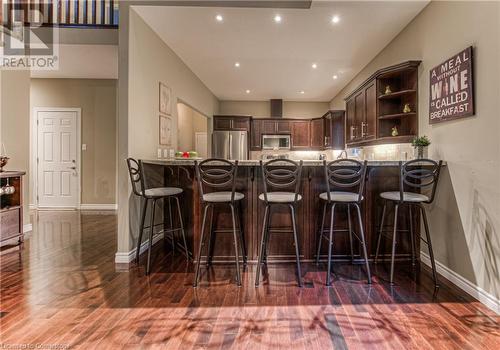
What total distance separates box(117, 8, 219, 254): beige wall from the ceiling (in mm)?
204

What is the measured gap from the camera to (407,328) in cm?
175

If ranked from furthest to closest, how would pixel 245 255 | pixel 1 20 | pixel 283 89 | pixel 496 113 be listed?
pixel 283 89, pixel 1 20, pixel 245 255, pixel 496 113

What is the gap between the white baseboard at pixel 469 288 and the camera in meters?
1.98

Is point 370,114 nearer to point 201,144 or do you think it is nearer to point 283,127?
point 283,127

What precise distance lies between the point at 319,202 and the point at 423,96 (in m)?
1.64

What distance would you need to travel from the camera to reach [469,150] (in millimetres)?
2230

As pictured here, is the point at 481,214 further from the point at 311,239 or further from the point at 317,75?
the point at 317,75

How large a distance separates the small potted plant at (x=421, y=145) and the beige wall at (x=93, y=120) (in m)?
5.48

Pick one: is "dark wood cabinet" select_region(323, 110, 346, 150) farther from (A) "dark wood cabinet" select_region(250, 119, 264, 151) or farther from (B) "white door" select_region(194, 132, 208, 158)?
(B) "white door" select_region(194, 132, 208, 158)

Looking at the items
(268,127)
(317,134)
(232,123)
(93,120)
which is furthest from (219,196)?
A: (317,134)

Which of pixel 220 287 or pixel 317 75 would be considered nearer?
pixel 220 287

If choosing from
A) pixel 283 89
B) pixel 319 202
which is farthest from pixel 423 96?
pixel 283 89

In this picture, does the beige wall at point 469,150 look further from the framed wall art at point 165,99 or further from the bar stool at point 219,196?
the framed wall art at point 165,99

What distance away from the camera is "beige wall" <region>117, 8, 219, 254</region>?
281 cm
